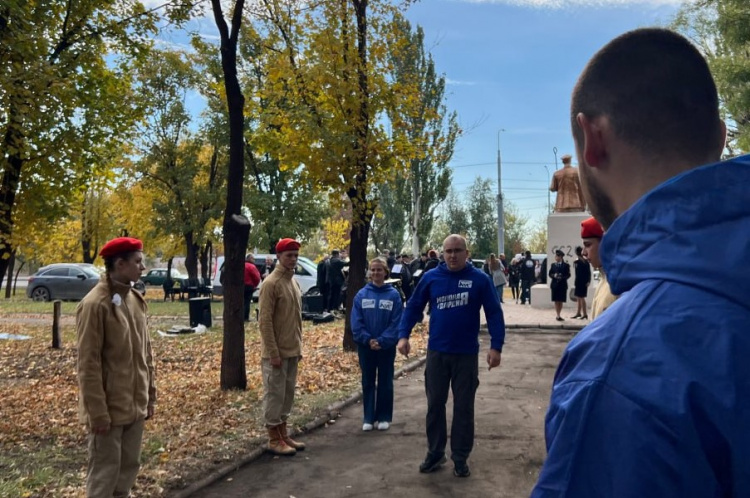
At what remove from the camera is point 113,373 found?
4293 millimetres

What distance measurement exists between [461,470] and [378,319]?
2249mm

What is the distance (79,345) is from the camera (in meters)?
4.23

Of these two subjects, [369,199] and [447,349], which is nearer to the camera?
[447,349]

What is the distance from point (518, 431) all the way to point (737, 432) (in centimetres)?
675

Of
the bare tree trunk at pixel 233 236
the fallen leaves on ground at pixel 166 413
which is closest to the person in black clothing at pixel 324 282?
the fallen leaves on ground at pixel 166 413

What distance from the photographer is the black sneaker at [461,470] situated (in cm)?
584

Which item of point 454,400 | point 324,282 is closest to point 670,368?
point 454,400

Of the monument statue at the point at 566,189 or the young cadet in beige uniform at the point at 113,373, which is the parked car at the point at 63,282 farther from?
the young cadet in beige uniform at the point at 113,373

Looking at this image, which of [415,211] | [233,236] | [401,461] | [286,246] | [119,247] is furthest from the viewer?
[415,211]

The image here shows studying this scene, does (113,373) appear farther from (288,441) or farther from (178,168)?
(178,168)

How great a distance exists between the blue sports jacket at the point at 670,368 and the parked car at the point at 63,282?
30212 millimetres

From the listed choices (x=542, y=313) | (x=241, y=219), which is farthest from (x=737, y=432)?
(x=542, y=313)

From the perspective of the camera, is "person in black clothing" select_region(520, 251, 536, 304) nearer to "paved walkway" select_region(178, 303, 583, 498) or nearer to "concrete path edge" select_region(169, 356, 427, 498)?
"paved walkway" select_region(178, 303, 583, 498)

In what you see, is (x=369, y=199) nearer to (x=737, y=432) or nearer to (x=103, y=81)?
(x=103, y=81)
